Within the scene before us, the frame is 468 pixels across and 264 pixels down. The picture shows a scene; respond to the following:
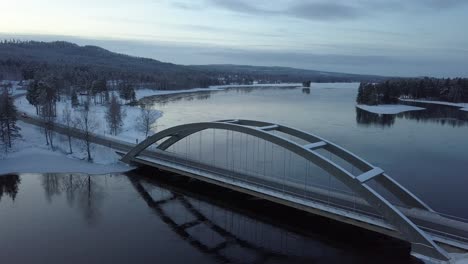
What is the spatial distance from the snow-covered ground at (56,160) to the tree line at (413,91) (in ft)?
188

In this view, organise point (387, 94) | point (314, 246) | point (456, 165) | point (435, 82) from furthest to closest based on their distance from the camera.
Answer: point (435, 82)
point (387, 94)
point (456, 165)
point (314, 246)

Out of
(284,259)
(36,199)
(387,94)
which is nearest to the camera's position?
(284,259)

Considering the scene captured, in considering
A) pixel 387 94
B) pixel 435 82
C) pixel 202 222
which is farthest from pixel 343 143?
pixel 435 82

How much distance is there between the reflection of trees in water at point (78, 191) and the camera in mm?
21438

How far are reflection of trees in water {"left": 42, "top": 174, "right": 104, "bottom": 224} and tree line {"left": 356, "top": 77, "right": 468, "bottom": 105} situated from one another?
6105 centimetres

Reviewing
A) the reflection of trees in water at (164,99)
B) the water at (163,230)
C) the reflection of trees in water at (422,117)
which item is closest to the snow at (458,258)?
the water at (163,230)

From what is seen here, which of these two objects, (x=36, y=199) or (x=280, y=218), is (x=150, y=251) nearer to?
(x=280, y=218)

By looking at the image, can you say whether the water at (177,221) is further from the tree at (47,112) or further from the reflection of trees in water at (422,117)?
the reflection of trees in water at (422,117)

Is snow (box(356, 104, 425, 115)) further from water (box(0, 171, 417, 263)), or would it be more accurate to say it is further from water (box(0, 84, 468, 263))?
water (box(0, 171, 417, 263))

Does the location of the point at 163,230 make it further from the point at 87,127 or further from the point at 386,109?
the point at 386,109

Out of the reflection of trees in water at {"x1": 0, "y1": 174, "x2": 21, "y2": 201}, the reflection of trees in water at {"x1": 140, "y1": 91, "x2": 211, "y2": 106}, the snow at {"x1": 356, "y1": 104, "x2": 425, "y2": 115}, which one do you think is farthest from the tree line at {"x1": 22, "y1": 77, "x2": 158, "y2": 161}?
the snow at {"x1": 356, "y1": 104, "x2": 425, "y2": 115}

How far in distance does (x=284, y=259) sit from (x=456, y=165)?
20.5 m

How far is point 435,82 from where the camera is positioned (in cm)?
9281

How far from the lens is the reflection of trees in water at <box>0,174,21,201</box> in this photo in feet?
78.1
